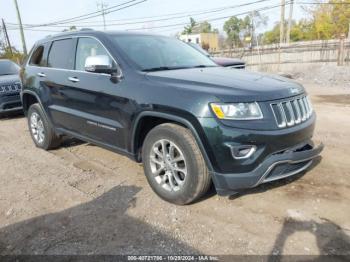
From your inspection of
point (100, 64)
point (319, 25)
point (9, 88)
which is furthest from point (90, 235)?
point (319, 25)

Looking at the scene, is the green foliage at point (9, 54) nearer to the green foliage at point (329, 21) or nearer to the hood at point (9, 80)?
the hood at point (9, 80)

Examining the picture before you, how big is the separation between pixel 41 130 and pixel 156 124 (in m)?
2.93

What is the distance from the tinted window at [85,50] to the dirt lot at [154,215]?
146 centimetres

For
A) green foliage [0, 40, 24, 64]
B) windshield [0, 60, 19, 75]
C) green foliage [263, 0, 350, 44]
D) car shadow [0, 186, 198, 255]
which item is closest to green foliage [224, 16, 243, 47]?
green foliage [263, 0, 350, 44]

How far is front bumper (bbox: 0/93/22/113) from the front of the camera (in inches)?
349

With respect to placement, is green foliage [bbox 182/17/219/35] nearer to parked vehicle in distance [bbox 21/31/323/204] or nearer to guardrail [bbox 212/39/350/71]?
guardrail [bbox 212/39/350/71]

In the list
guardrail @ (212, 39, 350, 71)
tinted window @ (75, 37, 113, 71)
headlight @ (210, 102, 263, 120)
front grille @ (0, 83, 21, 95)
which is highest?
tinted window @ (75, 37, 113, 71)

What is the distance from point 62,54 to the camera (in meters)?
5.06

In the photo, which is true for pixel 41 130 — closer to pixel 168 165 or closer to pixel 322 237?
pixel 168 165

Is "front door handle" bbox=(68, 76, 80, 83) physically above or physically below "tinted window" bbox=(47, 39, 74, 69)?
below

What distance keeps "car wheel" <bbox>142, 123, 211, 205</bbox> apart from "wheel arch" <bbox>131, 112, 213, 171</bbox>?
78 mm

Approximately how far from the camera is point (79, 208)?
3721mm

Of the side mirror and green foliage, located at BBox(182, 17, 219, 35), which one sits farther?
green foliage, located at BBox(182, 17, 219, 35)

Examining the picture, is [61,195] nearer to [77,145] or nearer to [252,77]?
[77,145]
